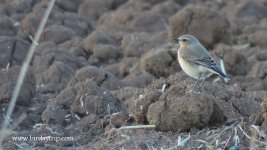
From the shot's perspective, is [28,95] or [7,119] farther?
[28,95]

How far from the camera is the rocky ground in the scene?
27.6 feet

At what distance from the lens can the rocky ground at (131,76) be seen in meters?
8.40

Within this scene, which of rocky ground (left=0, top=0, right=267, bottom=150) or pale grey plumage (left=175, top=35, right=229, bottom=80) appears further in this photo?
pale grey plumage (left=175, top=35, right=229, bottom=80)

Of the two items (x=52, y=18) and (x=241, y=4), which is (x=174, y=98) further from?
(x=241, y=4)

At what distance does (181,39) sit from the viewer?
1098 centimetres

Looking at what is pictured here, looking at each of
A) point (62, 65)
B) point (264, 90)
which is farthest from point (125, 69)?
point (264, 90)

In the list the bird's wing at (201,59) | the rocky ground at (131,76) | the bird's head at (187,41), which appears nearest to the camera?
the rocky ground at (131,76)

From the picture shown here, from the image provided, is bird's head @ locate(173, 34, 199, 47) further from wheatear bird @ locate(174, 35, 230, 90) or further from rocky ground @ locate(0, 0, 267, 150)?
rocky ground @ locate(0, 0, 267, 150)

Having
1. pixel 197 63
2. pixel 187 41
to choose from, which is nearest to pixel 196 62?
pixel 197 63

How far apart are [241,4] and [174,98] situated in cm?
945

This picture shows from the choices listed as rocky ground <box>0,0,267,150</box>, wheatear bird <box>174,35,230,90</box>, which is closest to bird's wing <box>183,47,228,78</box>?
wheatear bird <box>174,35,230,90</box>

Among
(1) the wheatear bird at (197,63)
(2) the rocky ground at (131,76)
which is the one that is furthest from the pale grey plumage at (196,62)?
(2) the rocky ground at (131,76)

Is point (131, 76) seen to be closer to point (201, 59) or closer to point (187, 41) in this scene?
point (187, 41)

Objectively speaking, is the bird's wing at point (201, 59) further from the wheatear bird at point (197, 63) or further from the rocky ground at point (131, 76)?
the rocky ground at point (131, 76)
